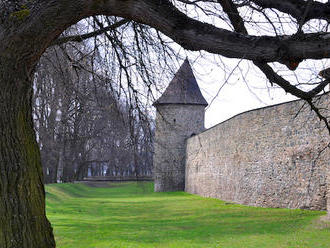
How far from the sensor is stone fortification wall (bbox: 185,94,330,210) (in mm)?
11203

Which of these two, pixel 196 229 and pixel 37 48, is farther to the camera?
pixel 196 229

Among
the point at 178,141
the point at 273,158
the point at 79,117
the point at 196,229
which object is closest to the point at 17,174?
the point at 196,229

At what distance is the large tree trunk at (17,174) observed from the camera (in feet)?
10.2

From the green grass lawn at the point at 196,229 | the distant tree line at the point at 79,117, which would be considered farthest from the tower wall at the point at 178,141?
the green grass lawn at the point at 196,229

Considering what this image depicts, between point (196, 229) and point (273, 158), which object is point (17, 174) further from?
point (273, 158)

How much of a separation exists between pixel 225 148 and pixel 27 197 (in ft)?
52.1

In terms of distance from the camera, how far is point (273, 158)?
44.5ft

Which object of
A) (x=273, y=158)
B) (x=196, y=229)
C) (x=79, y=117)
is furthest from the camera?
(x=79, y=117)

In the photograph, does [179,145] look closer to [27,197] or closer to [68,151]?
[68,151]

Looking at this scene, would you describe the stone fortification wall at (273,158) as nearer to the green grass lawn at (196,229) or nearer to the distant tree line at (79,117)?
the green grass lawn at (196,229)

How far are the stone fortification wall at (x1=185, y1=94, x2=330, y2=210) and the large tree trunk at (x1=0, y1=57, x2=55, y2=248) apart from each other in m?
5.22

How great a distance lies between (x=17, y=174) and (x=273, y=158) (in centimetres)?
1126

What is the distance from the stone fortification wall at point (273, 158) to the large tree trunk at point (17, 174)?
522cm

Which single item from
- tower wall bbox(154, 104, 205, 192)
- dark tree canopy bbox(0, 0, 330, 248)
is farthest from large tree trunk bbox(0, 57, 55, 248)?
tower wall bbox(154, 104, 205, 192)
